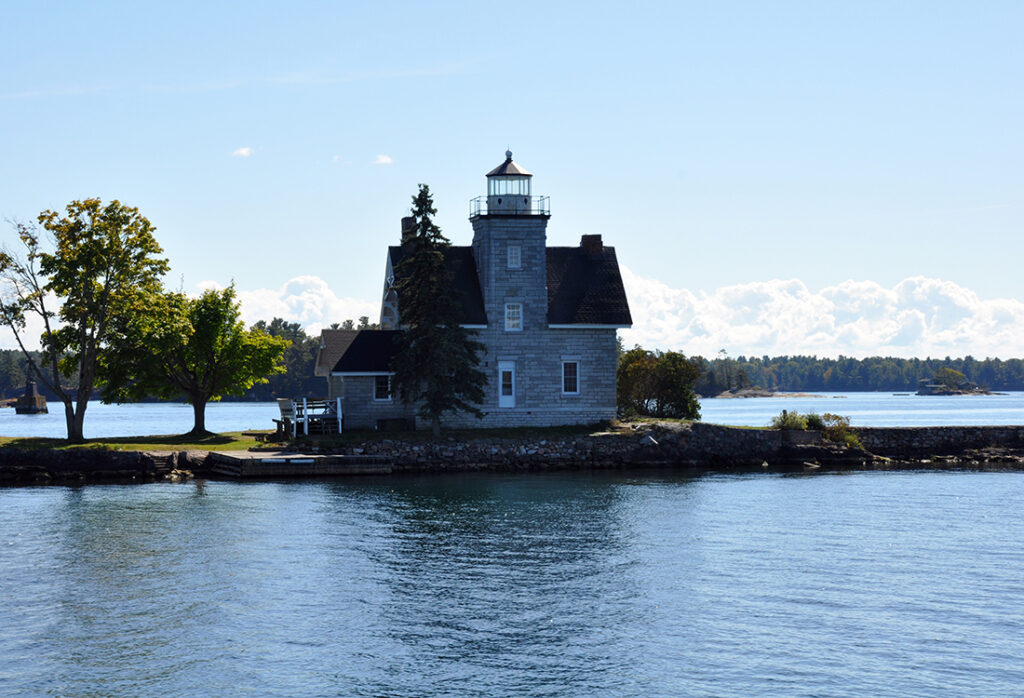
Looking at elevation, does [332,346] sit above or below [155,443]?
above

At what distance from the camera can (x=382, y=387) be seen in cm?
4872

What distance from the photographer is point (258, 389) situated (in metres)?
190

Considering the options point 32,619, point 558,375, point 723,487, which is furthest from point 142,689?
point 558,375

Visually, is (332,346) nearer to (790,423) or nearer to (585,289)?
(585,289)

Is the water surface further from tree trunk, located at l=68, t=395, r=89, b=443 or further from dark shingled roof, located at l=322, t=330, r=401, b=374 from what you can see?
dark shingled roof, located at l=322, t=330, r=401, b=374

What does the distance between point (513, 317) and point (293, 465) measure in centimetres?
1277

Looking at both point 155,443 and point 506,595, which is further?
point 155,443

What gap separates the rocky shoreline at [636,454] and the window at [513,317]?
5.50 metres

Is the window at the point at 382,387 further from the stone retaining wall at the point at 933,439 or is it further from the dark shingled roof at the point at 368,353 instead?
the stone retaining wall at the point at 933,439

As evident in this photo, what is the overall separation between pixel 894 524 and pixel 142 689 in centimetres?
2356

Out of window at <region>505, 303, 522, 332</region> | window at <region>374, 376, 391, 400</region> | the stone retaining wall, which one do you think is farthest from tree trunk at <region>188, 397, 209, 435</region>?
the stone retaining wall

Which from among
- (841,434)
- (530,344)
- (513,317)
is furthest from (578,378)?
(841,434)

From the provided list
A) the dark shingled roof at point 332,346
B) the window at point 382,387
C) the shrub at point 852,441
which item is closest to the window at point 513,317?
the window at point 382,387

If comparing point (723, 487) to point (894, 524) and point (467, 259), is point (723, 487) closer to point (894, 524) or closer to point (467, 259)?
point (894, 524)
